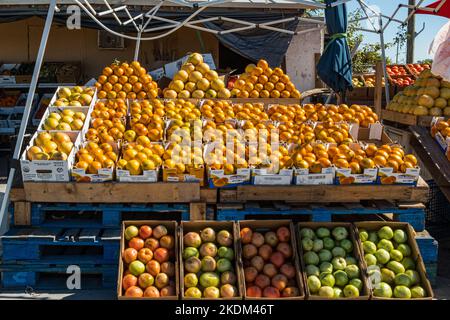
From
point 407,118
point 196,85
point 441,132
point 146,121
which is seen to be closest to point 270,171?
point 146,121

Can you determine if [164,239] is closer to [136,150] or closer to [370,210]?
[136,150]

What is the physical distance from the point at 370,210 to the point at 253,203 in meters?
1.05

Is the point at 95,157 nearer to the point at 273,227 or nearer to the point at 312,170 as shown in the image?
the point at 273,227

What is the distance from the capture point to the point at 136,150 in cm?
518

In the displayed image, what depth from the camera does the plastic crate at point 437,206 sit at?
6715 millimetres

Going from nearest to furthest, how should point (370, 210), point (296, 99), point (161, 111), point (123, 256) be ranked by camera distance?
point (123, 256)
point (370, 210)
point (161, 111)
point (296, 99)

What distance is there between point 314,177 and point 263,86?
3.11 metres

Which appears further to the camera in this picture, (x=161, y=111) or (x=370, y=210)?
(x=161, y=111)

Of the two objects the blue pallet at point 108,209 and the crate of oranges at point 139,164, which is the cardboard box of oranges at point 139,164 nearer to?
the crate of oranges at point 139,164

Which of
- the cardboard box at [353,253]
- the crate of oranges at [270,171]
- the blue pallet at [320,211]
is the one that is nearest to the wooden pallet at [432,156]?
the blue pallet at [320,211]

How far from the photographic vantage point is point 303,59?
1171 centimetres

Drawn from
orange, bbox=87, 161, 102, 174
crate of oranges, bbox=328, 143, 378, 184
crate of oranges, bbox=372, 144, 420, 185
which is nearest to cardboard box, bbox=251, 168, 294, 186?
A: crate of oranges, bbox=328, 143, 378, 184

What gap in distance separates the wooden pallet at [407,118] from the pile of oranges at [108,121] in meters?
3.66

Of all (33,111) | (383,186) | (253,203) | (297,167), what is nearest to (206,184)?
(253,203)
